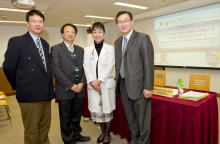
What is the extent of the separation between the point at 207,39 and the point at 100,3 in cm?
309

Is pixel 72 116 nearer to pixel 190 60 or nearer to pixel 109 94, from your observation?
pixel 109 94

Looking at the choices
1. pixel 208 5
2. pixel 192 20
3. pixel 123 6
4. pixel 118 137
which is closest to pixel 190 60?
pixel 192 20

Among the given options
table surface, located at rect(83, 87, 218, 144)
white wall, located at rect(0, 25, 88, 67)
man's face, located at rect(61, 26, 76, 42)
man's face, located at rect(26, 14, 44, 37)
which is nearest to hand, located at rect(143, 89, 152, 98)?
table surface, located at rect(83, 87, 218, 144)

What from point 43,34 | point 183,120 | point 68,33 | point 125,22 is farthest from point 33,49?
point 43,34

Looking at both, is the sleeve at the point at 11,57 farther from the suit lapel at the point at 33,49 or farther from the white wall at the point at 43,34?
the white wall at the point at 43,34

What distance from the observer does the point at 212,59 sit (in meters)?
4.31

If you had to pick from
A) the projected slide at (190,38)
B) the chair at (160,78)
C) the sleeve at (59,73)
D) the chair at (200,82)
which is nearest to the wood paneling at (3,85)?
the sleeve at (59,73)

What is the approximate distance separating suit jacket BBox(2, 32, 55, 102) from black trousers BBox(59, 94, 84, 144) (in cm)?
44

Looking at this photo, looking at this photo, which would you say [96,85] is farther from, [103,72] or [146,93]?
[146,93]

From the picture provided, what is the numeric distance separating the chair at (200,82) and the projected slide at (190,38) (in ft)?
7.37

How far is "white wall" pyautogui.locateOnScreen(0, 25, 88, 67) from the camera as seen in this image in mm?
6702

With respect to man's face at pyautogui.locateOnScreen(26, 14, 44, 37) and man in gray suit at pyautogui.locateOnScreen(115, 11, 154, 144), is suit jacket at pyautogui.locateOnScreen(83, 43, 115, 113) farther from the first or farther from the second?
man's face at pyautogui.locateOnScreen(26, 14, 44, 37)

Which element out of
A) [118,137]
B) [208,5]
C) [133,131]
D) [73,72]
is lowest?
[118,137]

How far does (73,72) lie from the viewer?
2.05 metres
